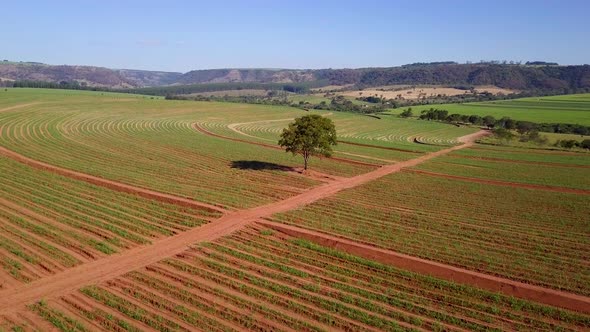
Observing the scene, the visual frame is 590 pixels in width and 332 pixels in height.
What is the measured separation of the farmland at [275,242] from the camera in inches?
746

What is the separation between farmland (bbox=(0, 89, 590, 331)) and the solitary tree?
2.95 metres

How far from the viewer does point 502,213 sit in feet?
115

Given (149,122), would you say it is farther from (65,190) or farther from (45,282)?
(45,282)

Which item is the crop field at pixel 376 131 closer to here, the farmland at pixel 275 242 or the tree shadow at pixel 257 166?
the tree shadow at pixel 257 166

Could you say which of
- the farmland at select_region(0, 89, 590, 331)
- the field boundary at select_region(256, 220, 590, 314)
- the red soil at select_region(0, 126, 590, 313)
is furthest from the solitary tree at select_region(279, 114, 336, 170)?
the field boundary at select_region(256, 220, 590, 314)

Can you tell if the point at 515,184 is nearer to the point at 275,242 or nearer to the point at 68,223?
the point at 275,242

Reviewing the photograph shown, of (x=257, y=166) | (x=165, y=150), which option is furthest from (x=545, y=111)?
(x=165, y=150)

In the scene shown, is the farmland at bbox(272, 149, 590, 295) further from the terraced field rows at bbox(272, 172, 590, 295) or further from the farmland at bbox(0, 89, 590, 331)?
the farmland at bbox(0, 89, 590, 331)

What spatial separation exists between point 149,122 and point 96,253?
81465 millimetres

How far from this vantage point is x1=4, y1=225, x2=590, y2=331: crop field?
18094 mm

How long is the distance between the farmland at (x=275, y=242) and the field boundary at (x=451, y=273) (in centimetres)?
13

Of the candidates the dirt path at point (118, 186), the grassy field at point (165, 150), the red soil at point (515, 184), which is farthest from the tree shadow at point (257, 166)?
the red soil at point (515, 184)

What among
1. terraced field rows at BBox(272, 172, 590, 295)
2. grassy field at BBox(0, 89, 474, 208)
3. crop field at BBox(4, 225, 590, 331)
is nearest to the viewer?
crop field at BBox(4, 225, 590, 331)

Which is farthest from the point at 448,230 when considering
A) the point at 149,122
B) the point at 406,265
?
the point at 149,122
